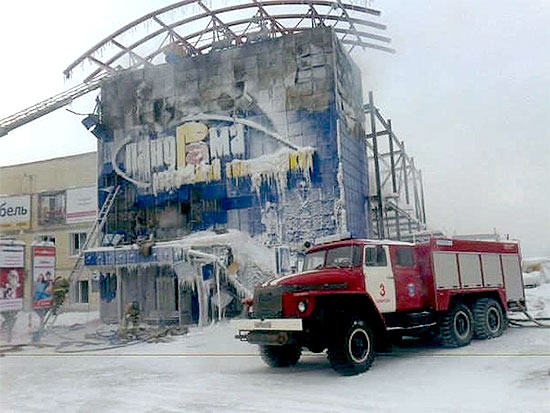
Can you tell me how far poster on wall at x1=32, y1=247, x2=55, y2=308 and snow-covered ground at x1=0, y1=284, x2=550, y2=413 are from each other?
5.50 metres

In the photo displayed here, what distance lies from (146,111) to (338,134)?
10126 millimetres

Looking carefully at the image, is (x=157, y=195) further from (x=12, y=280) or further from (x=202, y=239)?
(x=12, y=280)

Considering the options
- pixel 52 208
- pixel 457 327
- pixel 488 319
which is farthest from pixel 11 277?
pixel 52 208

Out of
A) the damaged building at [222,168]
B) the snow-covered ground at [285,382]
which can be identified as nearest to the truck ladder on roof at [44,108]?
the damaged building at [222,168]

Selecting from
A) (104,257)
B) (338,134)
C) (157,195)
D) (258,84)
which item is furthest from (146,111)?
(338,134)

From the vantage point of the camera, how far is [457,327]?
12.7 meters

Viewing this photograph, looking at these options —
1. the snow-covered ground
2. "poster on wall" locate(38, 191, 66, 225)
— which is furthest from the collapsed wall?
"poster on wall" locate(38, 191, 66, 225)

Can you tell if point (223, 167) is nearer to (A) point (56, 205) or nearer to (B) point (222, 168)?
(B) point (222, 168)

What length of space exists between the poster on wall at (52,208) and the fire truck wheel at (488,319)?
30332 millimetres

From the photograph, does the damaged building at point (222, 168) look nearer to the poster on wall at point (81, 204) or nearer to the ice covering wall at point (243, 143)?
the ice covering wall at point (243, 143)

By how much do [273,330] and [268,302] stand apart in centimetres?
60

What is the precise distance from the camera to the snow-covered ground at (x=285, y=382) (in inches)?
304

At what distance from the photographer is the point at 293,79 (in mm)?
23484

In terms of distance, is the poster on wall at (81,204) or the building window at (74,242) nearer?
the poster on wall at (81,204)
